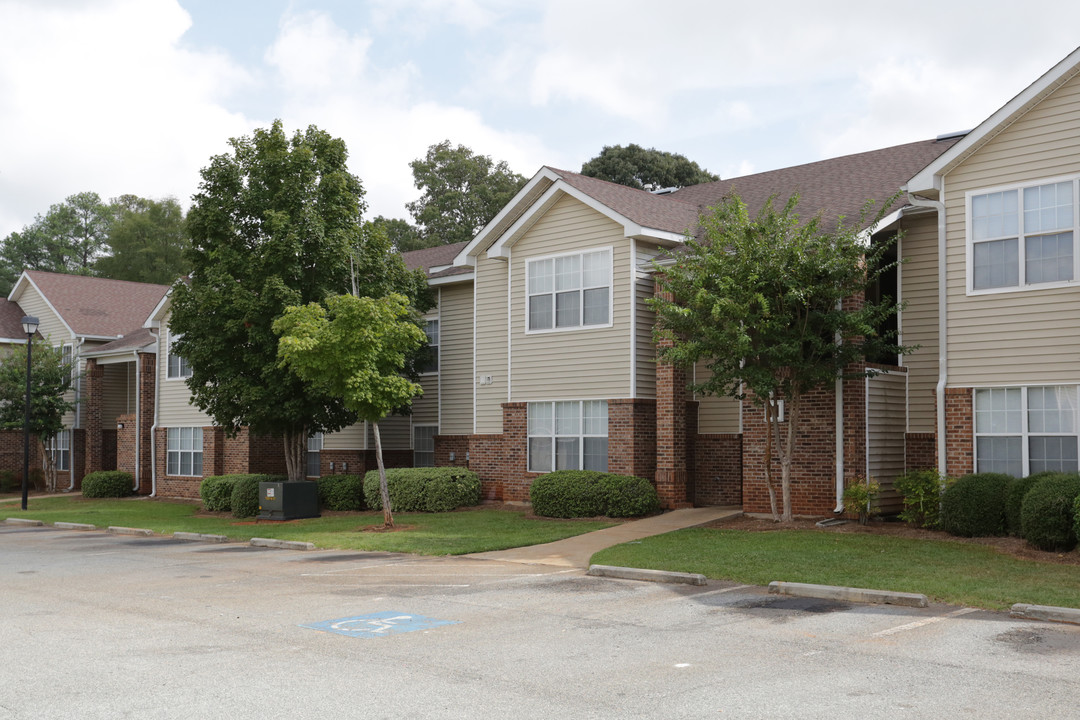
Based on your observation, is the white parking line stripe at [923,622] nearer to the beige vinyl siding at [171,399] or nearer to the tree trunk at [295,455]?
the tree trunk at [295,455]

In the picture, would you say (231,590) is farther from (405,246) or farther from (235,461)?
(405,246)

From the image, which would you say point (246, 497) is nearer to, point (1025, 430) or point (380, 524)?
point (380, 524)

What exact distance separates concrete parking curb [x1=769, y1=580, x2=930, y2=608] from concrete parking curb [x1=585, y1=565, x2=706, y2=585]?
3.58 feet

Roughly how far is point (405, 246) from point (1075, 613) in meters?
52.3

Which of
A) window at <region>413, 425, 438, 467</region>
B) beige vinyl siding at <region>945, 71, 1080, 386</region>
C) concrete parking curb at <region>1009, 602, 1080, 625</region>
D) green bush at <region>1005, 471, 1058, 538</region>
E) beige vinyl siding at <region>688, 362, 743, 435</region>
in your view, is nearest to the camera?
concrete parking curb at <region>1009, 602, 1080, 625</region>

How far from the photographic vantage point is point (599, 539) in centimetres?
1758

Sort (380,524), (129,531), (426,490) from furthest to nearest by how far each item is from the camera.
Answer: (426,490)
(129,531)
(380,524)

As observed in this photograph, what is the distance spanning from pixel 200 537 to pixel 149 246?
2011 inches

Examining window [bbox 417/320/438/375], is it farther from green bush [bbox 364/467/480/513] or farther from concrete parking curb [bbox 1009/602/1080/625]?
concrete parking curb [bbox 1009/602/1080/625]

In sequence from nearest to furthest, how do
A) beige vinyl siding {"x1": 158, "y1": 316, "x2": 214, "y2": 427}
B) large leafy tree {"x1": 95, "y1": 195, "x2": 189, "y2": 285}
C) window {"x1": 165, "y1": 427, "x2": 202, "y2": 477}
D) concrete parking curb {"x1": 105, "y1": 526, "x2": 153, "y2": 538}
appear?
concrete parking curb {"x1": 105, "y1": 526, "x2": 153, "y2": 538} < window {"x1": 165, "y1": 427, "x2": 202, "y2": 477} < beige vinyl siding {"x1": 158, "y1": 316, "x2": 214, "y2": 427} < large leafy tree {"x1": 95, "y1": 195, "x2": 189, "y2": 285}

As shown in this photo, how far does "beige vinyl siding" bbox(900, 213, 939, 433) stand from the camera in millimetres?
19047

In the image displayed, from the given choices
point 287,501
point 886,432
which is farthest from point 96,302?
point 886,432

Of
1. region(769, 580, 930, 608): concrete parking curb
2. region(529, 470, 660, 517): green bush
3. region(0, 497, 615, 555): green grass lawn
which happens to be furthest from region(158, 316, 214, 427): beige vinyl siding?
region(769, 580, 930, 608): concrete parking curb

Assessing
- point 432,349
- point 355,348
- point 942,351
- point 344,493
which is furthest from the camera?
point 432,349
